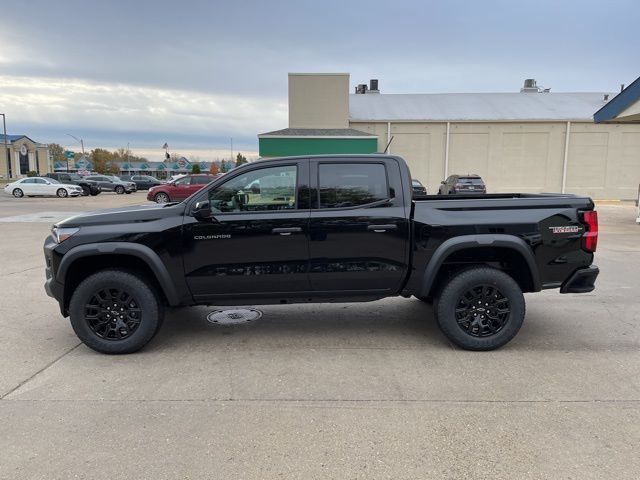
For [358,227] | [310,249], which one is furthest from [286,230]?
[358,227]

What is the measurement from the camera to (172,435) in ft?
10.5

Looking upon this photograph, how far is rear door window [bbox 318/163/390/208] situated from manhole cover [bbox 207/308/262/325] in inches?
77.7

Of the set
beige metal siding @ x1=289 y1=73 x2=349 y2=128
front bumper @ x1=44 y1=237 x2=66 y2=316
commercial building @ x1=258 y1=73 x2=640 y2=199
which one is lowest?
front bumper @ x1=44 y1=237 x2=66 y2=316

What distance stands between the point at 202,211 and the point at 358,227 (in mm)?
1502

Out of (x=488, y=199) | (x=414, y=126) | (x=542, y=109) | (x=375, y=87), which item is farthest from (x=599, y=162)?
(x=488, y=199)

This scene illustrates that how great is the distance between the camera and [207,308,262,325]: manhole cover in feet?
18.7

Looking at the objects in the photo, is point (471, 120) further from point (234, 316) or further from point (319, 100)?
point (234, 316)

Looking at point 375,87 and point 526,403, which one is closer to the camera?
point 526,403

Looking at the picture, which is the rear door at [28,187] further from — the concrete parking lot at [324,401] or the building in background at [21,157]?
the building in background at [21,157]

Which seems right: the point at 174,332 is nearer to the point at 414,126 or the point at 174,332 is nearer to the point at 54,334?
the point at 54,334

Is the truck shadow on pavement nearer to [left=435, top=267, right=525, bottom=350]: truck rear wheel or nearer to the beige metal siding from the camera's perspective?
[left=435, top=267, right=525, bottom=350]: truck rear wheel

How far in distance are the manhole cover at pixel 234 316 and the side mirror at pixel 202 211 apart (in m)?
1.67

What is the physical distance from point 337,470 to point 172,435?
1.18m

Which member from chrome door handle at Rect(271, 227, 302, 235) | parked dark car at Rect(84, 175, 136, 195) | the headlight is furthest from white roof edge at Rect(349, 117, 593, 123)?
the headlight
